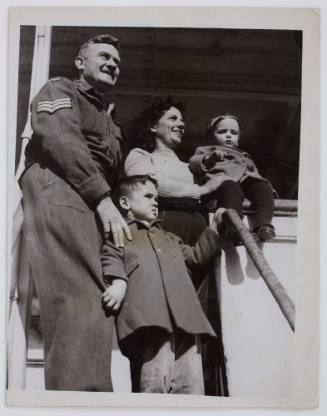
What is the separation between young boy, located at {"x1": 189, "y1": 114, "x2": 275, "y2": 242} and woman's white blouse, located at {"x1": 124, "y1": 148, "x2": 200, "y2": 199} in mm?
71

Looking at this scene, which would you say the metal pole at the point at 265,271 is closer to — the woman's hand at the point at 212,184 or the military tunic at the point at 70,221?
the woman's hand at the point at 212,184

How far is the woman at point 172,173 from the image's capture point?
4711 millimetres

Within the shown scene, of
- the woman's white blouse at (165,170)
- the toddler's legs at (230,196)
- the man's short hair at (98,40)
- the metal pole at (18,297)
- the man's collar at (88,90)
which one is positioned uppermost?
the man's short hair at (98,40)

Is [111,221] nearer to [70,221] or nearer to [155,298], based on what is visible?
[70,221]

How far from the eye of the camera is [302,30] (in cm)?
496

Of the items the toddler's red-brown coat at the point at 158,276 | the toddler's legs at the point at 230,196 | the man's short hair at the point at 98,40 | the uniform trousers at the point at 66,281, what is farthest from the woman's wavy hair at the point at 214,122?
the uniform trousers at the point at 66,281

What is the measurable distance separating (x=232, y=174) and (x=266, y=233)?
0.41m

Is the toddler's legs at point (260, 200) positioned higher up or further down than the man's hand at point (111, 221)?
higher up

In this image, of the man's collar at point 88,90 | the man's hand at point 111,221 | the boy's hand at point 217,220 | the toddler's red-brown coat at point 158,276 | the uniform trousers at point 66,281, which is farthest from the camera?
the man's collar at point 88,90

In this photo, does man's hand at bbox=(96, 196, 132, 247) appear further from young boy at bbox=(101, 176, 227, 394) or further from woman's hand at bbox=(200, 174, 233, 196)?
woman's hand at bbox=(200, 174, 233, 196)

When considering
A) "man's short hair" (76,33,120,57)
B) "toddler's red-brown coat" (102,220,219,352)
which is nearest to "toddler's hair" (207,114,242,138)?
"toddler's red-brown coat" (102,220,219,352)

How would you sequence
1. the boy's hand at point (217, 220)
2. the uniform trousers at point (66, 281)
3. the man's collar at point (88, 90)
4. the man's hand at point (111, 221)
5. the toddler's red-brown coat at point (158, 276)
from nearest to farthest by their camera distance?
the uniform trousers at point (66, 281)
the toddler's red-brown coat at point (158, 276)
the man's hand at point (111, 221)
the boy's hand at point (217, 220)
the man's collar at point (88, 90)

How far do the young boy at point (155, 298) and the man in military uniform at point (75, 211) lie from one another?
0.24ft

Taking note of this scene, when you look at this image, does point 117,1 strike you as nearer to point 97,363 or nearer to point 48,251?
point 48,251
